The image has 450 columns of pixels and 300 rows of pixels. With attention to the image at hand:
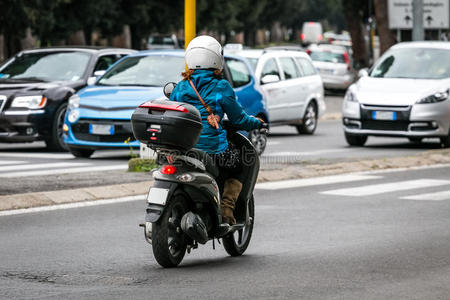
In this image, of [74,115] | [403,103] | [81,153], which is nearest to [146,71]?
[74,115]

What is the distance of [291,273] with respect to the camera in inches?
306

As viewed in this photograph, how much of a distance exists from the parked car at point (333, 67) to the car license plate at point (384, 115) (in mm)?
20781

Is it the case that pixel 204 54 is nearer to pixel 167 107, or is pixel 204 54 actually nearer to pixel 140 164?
pixel 167 107

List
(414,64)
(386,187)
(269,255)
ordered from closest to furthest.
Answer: (269,255) < (386,187) < (414,64)

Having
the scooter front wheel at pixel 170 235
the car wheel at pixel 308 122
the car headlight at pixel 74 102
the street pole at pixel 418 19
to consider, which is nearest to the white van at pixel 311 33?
the street pole at pixel 418 19

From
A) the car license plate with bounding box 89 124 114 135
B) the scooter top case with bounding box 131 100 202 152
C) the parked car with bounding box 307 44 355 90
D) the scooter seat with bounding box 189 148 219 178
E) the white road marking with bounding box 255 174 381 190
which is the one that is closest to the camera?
the scooter top case with bounding box 131 100 202 152

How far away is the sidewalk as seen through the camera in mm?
11442

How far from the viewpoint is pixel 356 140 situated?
20.2 metres

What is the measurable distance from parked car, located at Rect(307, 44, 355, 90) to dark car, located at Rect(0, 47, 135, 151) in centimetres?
2101

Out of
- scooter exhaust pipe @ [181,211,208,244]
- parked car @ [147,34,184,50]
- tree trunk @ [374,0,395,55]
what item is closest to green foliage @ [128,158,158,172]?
scooter exhaust pipe @ [181,211,208,244]

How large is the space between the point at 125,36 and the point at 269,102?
4451 centimetres

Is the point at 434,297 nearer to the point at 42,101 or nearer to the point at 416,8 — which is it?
the point at 42,101

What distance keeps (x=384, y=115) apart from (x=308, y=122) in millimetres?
4684

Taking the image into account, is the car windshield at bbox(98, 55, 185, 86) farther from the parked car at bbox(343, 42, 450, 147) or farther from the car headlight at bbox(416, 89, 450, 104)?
the car headlight at bbox(416, 89, 450, 104)
